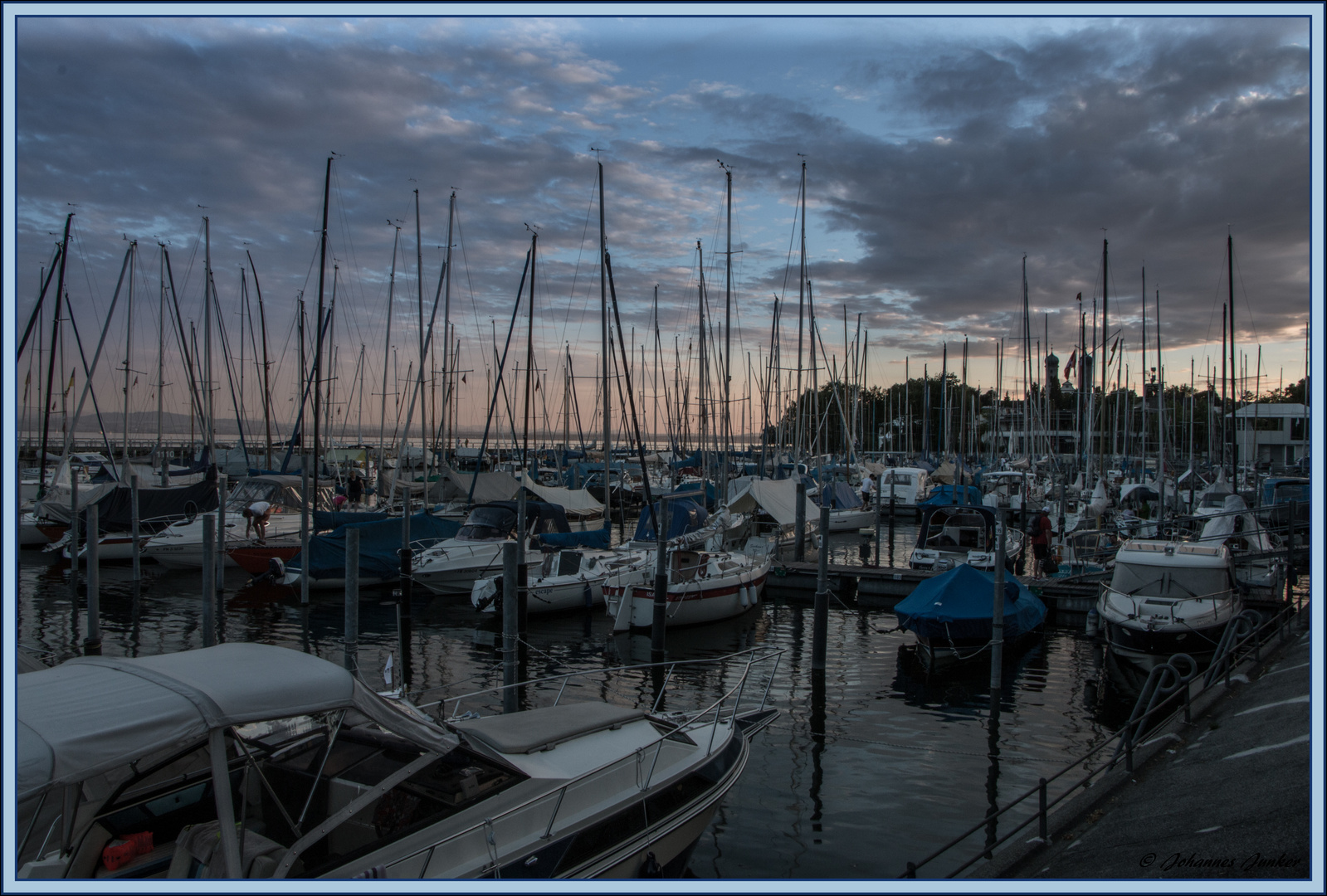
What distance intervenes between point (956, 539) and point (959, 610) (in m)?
10.2

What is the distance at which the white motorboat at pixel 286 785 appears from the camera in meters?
5.59

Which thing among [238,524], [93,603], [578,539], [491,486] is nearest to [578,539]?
[578,539]

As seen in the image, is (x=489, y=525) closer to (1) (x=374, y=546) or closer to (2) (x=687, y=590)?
(1) (x=374, y=546)

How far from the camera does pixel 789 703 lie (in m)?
15.3

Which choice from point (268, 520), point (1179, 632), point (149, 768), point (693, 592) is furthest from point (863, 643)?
point (268, 520)

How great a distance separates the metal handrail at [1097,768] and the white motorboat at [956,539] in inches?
330

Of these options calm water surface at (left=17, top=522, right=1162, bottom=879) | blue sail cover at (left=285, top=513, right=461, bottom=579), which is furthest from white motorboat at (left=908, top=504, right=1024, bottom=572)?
blue sail cover at (left=285, top=513, right=461, bottom=579)

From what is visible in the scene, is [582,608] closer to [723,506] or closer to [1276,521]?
[723,506]

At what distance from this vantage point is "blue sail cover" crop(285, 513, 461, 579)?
2388 centimetres

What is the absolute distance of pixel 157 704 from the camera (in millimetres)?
5578

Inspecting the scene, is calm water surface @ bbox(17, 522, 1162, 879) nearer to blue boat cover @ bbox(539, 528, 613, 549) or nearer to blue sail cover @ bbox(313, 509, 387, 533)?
blue sail cover @ bbox(313, 509, 387, 533)

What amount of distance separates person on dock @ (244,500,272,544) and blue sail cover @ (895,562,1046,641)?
21246mm

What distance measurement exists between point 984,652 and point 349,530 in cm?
1378

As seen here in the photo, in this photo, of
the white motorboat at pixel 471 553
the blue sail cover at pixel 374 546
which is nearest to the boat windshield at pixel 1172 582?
the white motorboat at pixel 471 553
